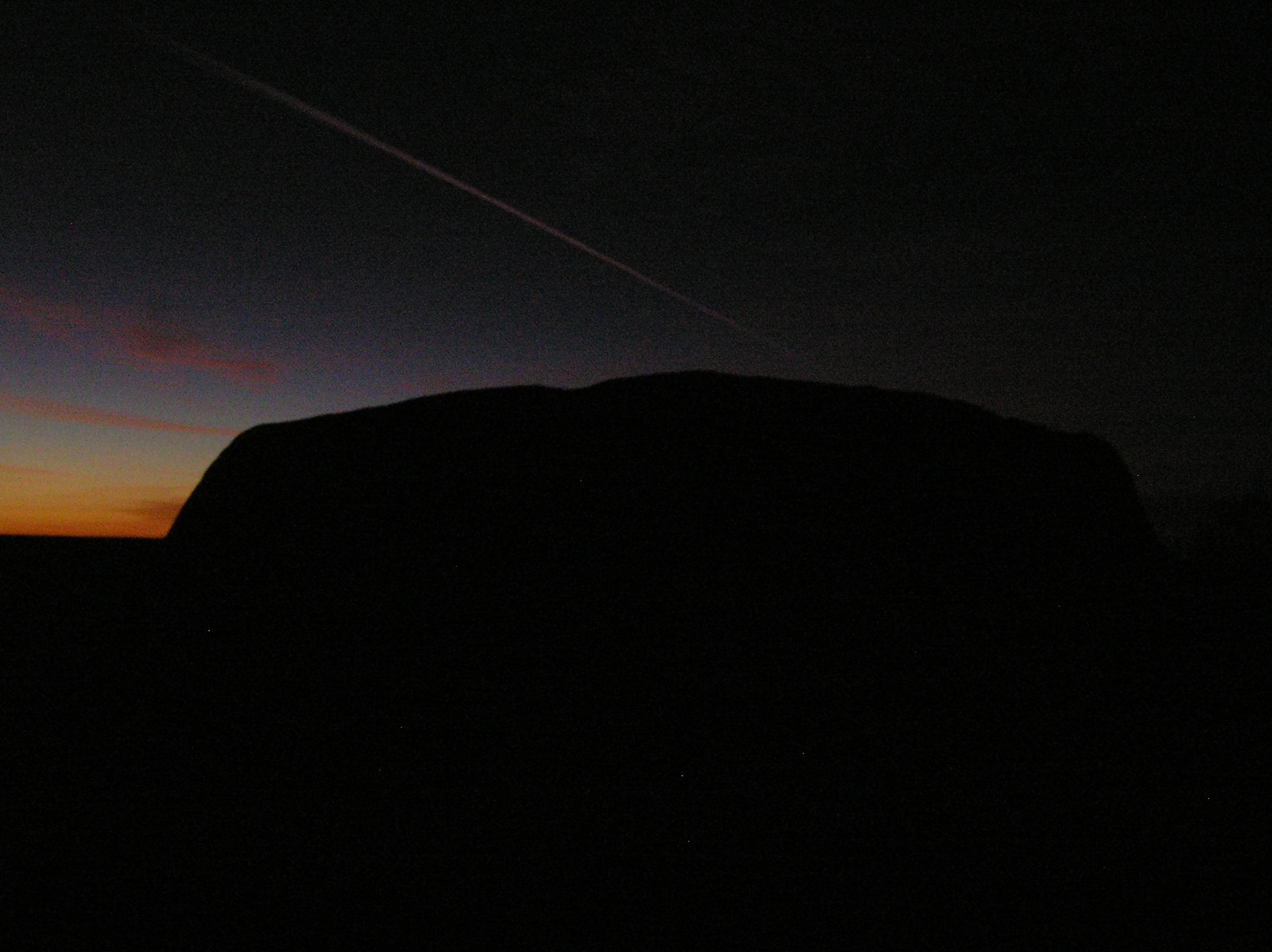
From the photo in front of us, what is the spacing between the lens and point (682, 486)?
473 centimetres

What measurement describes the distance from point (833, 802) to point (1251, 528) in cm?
3045

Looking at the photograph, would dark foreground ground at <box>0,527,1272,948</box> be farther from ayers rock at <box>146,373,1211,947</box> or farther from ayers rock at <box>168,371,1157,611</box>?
ayers rock at <box>168,371,1157,611</box>

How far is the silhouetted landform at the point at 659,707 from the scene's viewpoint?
3898 mm

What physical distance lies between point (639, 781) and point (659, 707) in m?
0.41

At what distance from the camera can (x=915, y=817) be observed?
4.12 meters

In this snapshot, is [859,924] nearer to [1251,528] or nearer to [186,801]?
[186,801]

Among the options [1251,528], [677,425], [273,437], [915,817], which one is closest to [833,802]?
[915,817]

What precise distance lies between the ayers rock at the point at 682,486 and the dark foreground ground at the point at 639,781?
0.23 meters

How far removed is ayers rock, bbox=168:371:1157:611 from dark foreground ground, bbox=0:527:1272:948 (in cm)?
23

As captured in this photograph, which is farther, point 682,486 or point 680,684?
point 682,486

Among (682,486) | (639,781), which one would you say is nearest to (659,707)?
(639,781)

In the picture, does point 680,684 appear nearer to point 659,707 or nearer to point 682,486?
point 659,707

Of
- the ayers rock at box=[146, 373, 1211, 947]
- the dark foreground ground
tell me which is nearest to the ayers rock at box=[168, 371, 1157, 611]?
the ayers rock at box=[146, 373, 1211, 947]

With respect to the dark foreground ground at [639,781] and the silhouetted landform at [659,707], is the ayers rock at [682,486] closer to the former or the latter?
the silhouetted landform at [659,707]
